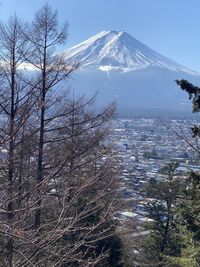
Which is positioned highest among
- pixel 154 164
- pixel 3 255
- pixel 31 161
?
pixel 31 161

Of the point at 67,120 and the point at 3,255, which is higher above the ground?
the point at 67,120

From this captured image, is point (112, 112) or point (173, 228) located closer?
point (112, 112)

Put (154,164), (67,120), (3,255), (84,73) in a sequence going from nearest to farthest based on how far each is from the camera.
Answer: (3,255) → (67,120) → (154,164) → (84,73)

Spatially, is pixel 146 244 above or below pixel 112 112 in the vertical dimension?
below

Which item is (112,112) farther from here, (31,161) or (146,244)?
(146,244)

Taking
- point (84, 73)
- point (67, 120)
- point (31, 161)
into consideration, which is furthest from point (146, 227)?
point (84, 73)

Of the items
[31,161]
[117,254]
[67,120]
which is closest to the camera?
[31,161]

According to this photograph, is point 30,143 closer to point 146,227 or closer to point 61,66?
point 61,66

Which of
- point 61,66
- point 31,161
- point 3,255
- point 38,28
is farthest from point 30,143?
point 3,255

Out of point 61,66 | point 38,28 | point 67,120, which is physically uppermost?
point 38,28
